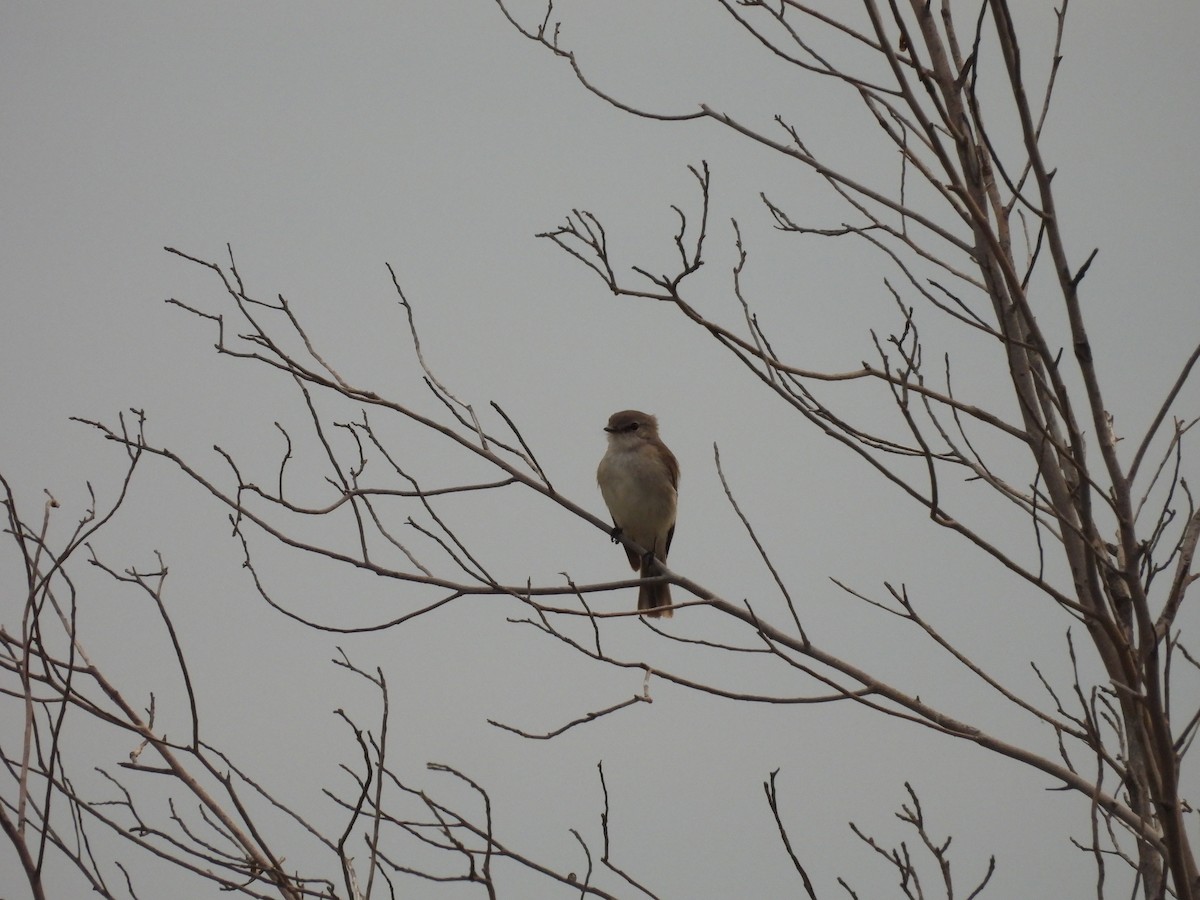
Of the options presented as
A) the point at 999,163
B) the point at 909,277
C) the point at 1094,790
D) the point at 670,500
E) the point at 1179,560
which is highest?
the point at 670,500

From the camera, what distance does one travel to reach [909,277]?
362 cm

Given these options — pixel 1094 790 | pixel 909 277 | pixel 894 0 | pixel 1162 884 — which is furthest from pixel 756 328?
pixel 1162 884

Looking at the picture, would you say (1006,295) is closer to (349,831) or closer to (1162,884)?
(1162,884)

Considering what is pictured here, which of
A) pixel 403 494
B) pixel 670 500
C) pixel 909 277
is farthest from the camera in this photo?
pixel 670 500

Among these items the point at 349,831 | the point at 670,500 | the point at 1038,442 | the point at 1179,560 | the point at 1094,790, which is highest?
the point at 670,500

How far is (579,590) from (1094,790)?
70.5 inches

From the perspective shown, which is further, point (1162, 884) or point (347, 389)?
point (347, 389)

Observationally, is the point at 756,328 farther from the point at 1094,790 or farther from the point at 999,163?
the point at 1094,790

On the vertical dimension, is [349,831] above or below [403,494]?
below

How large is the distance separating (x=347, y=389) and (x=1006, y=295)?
2225mm

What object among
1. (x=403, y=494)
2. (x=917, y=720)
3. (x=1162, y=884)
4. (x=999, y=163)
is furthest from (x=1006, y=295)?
(x=403, y=494)

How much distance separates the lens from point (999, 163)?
9.30 feet

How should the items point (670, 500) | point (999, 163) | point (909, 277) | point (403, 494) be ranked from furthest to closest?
point (670, 500) → point (403, 494) → point (909, 277) → point (999, 163)

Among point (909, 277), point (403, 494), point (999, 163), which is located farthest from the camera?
point (403, 494)
